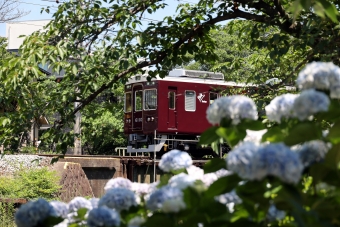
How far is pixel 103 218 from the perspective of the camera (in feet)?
6.74

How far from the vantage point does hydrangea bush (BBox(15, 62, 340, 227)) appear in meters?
1.71

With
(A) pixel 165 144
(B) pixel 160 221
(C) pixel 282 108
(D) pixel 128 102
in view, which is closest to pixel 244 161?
(B) pixel 160 221

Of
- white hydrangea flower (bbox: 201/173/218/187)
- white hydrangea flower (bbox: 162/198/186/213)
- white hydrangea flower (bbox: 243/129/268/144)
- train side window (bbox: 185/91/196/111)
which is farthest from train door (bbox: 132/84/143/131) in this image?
white hydrangea flower (bbox: 162/198/186/213)

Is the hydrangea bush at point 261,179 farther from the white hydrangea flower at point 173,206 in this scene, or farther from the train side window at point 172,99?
the train side window at point 172,99

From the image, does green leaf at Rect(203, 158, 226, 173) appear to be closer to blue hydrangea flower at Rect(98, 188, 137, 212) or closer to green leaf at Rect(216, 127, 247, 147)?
green leaf at Rect(216, 127, 247, 147)

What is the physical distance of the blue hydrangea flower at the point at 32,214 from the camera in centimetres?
219

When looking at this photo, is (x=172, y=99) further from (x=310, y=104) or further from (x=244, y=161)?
(x=244, y=161)

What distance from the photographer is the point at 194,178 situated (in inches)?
96.7

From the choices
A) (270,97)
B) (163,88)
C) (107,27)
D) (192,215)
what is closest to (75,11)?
(107,27)

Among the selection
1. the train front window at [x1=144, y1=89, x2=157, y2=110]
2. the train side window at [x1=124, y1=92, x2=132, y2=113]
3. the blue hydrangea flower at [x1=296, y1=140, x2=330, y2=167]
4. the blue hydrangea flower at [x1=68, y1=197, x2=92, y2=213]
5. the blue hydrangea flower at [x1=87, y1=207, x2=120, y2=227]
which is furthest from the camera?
the train side window at [x1=124, y1=92, x2=132, y2=113]

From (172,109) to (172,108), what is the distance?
0.04m

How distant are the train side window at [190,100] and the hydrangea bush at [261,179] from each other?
23.2 meters

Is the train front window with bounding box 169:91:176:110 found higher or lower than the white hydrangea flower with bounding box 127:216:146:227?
higher

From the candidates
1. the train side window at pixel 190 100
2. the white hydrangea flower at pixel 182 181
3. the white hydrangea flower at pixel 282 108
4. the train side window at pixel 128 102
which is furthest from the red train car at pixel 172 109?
the white hydrangea flower at pixel 282 108
